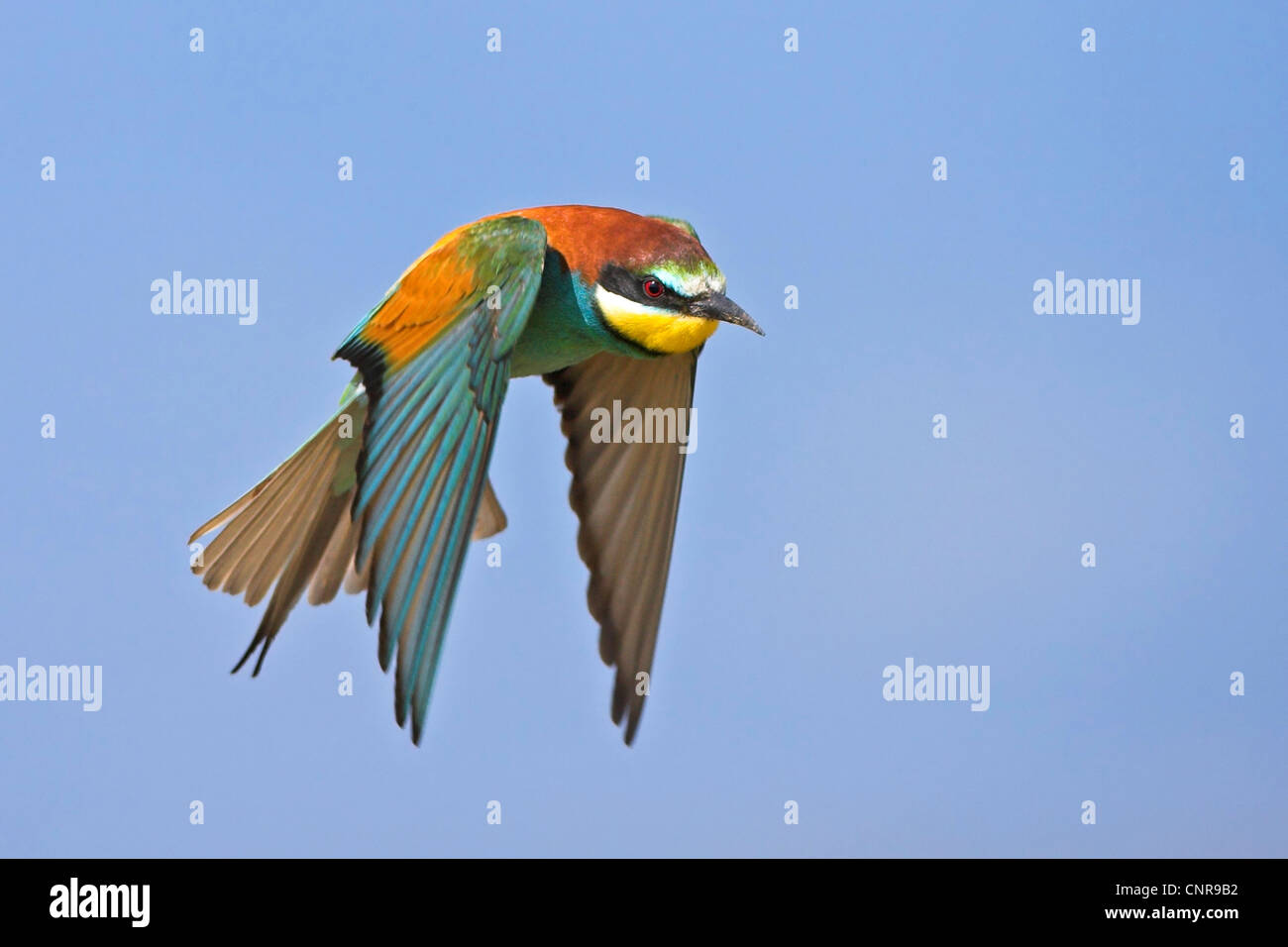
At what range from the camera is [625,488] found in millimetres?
6445

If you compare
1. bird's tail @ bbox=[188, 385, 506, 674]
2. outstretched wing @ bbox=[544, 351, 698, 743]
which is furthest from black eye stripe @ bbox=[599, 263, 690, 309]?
bird's tail @ bbox=[188, 385, 506, 674]

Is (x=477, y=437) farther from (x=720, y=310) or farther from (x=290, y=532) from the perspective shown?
(x=290, y=532)

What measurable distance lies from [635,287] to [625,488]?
1348 mm

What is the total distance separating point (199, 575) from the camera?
19.7ft

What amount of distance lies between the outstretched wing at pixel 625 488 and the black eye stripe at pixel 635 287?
0.98 meters

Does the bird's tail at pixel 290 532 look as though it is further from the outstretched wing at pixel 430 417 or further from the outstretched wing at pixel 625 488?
the outstretched wing at pixel 625 488

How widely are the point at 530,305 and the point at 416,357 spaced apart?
44 centimetres

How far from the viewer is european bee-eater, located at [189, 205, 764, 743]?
4.53m

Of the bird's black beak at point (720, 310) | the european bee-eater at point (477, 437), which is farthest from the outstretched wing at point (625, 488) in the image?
the bird's black beak at point (720, 310)

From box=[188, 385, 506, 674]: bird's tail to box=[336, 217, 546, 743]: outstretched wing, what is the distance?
1.71ft

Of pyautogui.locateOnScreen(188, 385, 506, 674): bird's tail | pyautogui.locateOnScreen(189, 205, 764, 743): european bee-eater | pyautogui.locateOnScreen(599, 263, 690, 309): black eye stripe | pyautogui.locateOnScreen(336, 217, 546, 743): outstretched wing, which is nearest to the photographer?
pyautogui.locateOnScreen(336, 217, 546, 743): outstretched wing

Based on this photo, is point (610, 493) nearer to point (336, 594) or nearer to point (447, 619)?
point (336, 594)

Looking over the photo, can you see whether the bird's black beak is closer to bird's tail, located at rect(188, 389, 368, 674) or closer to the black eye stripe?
the black eye stripe

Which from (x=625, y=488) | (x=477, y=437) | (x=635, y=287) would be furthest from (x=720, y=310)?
(x=625, y=488)
